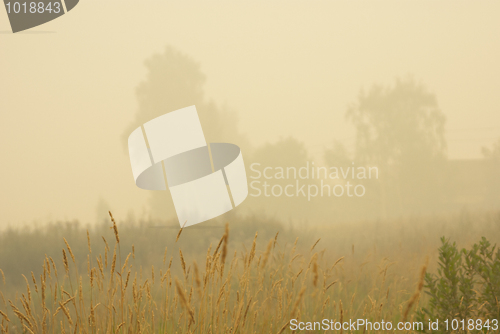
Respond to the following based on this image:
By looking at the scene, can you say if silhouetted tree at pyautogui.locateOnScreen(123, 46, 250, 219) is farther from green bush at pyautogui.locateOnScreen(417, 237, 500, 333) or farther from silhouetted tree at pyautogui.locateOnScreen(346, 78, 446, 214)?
green bush at pyautogui.locateOnScreen(417, 237, 500, 333)

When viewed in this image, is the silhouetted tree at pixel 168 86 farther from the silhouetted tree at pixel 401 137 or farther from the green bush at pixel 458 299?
the green bush at pixel 458 299

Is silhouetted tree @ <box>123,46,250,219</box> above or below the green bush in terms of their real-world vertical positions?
above

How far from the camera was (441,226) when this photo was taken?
663 centimetres

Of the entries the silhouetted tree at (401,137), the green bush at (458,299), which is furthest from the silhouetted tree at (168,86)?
the green bush at (458,299)

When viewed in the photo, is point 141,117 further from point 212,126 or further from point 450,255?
point 450,255

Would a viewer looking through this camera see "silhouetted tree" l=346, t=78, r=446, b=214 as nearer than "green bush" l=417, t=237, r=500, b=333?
No

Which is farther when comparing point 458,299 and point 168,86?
point 168,86

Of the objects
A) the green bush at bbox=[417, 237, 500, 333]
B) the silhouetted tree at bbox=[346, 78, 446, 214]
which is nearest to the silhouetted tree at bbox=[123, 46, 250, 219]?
the silhouetted tree at bbox=[346, 78, 446, 214]

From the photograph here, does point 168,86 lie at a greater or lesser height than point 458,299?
greater

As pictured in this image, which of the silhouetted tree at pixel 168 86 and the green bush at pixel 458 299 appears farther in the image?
the silhouetted tree at pixel 168 86

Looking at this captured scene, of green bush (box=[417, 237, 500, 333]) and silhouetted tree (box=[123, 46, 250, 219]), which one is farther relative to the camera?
silhouetted tree (box=[123, 46, 250, 219])

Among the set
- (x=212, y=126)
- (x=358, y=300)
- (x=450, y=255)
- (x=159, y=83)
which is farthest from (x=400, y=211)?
(x=159, y=83)

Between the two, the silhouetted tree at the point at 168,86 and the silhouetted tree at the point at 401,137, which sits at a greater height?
the silhouetted tree at the point at 168,86

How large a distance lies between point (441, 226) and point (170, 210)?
9403 millimetres
